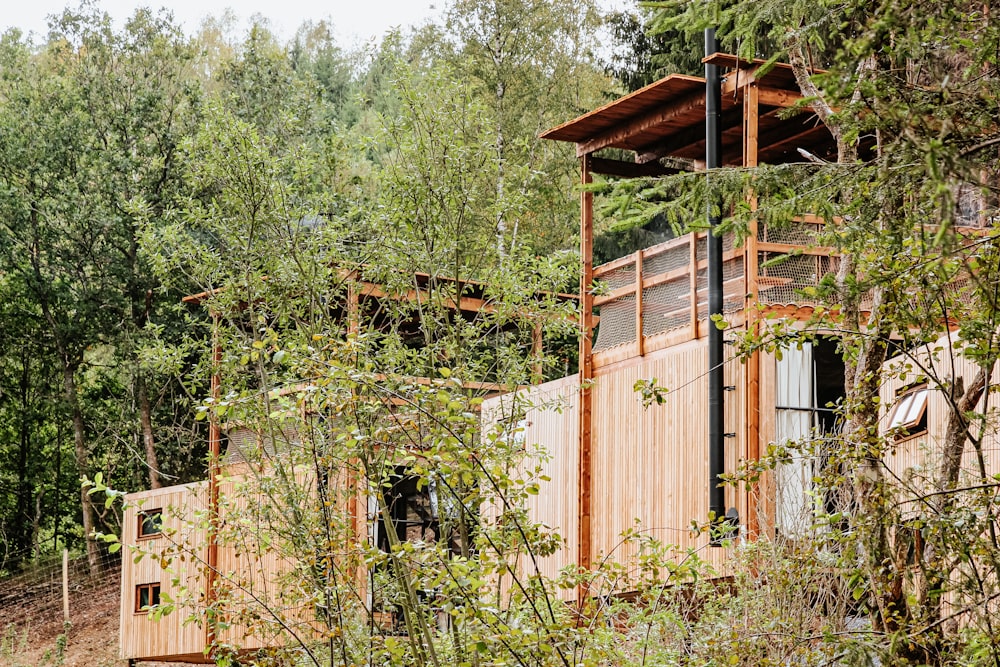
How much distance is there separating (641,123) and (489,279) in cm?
433

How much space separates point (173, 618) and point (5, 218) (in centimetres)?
1068

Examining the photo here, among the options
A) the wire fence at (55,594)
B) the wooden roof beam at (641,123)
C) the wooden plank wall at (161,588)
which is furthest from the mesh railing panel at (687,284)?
the wire fence at (55,594)

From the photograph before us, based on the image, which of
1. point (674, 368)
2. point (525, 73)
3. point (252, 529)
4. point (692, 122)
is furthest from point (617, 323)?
point (525, 73)

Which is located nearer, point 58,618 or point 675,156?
point 675,156

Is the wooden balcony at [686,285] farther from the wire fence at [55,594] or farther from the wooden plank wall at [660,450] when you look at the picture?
the wire fence at [55,594]

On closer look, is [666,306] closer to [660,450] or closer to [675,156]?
[660,450]

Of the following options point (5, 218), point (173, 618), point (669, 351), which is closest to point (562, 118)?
point (5, 218)

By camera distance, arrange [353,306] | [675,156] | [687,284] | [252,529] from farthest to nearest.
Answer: [675,156]
[687,284]
[353,306]
[252,529]

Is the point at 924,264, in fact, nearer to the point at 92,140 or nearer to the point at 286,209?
the point at 286,209

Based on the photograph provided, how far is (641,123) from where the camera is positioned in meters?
13.7

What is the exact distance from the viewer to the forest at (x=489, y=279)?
4684mm

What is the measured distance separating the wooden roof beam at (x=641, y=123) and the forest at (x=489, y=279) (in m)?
0.71

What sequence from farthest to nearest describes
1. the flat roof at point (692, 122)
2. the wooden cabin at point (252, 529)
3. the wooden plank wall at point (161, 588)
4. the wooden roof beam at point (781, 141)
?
1. the wooden plank wall at point (161, 588)
2. the wooden roof beam at point (781, 141)
3. the flat roof at point (692, 122)
4. the wooden cabin at point (252, 529)

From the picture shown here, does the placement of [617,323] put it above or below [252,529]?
above
